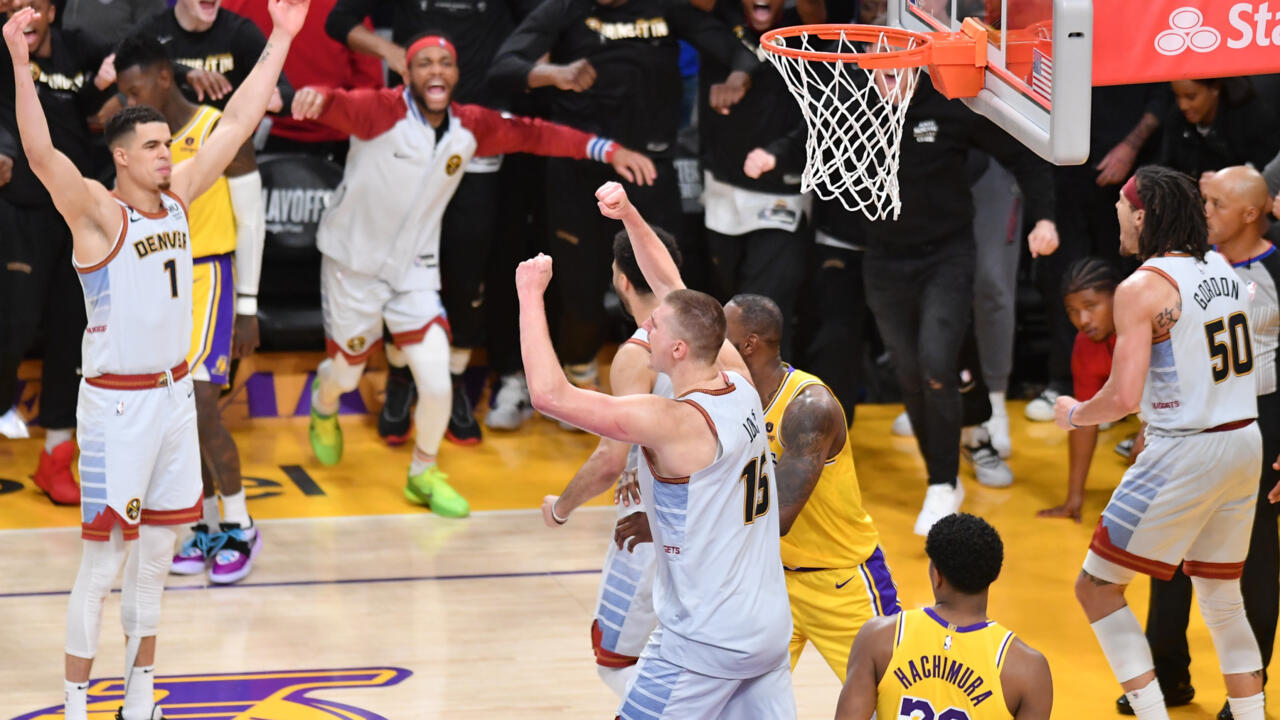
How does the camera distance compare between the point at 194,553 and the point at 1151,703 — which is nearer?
the point at 1151,703

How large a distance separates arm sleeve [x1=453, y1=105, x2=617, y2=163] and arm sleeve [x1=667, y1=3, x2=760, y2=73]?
3.01 ft

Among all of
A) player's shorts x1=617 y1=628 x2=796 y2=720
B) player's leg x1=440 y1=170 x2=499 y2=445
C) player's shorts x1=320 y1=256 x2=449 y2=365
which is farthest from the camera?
player's leg x1=440 y1=170 x2=499 y2=445

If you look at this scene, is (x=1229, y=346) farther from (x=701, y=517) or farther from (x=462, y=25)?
(x=462, y=25)

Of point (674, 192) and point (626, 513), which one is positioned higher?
point (674, 192)

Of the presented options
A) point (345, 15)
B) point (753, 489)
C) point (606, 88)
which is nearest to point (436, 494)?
point (606, 88)

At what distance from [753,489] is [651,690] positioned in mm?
612

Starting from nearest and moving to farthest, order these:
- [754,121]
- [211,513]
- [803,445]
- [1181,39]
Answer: [1181,39] < [803,445] < [211,513] < [754,121]

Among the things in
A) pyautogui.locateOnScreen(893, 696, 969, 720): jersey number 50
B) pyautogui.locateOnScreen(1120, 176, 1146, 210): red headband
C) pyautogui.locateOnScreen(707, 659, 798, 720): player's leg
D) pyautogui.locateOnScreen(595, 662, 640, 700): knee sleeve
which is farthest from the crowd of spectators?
pyautogui.locateOnScreen(893, 696, 969, 720): jersey number 50

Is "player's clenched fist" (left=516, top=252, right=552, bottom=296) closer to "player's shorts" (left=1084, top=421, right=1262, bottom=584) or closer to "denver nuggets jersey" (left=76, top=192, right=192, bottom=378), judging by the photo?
"denver nuggets jersey" (left=76, top=192, right=192, bottom=378)

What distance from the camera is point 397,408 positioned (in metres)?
9.38

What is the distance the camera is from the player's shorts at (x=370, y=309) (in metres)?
8.38

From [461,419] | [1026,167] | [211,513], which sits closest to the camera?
[211,513]

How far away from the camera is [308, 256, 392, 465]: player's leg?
844 centimetres

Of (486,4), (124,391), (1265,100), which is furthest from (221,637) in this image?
(1265,100)
